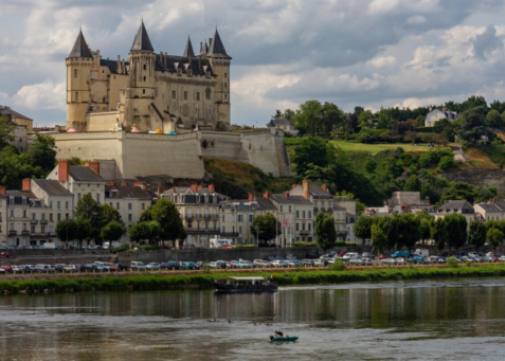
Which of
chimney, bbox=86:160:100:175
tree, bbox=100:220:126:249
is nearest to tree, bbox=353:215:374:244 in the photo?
chimney, bbox=86:160:100:175

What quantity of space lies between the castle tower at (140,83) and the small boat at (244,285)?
47.2 metres

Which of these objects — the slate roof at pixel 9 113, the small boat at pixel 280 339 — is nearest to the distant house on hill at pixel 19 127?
the slate roof at pixel 9 113

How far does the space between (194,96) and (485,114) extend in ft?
205

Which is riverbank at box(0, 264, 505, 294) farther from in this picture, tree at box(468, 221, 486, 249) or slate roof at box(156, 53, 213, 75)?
slate roof at box(156, 53, 213, 75)

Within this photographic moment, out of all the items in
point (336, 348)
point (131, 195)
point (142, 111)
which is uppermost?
point (142, 111)

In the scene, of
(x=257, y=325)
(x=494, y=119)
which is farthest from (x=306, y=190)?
(x=494, y=119)

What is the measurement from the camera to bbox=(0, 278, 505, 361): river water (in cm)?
5334

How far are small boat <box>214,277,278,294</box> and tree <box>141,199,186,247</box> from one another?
1926 centimetres

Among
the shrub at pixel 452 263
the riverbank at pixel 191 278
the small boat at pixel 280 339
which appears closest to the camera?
the small boat at pixel 280 339

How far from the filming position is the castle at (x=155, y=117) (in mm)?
119688

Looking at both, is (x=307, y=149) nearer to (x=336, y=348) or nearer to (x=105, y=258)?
(x=105, y=258)

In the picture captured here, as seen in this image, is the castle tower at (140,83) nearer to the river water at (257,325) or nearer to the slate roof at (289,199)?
the slate roof at (289,199)

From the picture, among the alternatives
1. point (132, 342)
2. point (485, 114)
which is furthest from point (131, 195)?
point (485, 114)

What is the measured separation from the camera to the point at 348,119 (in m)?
178
